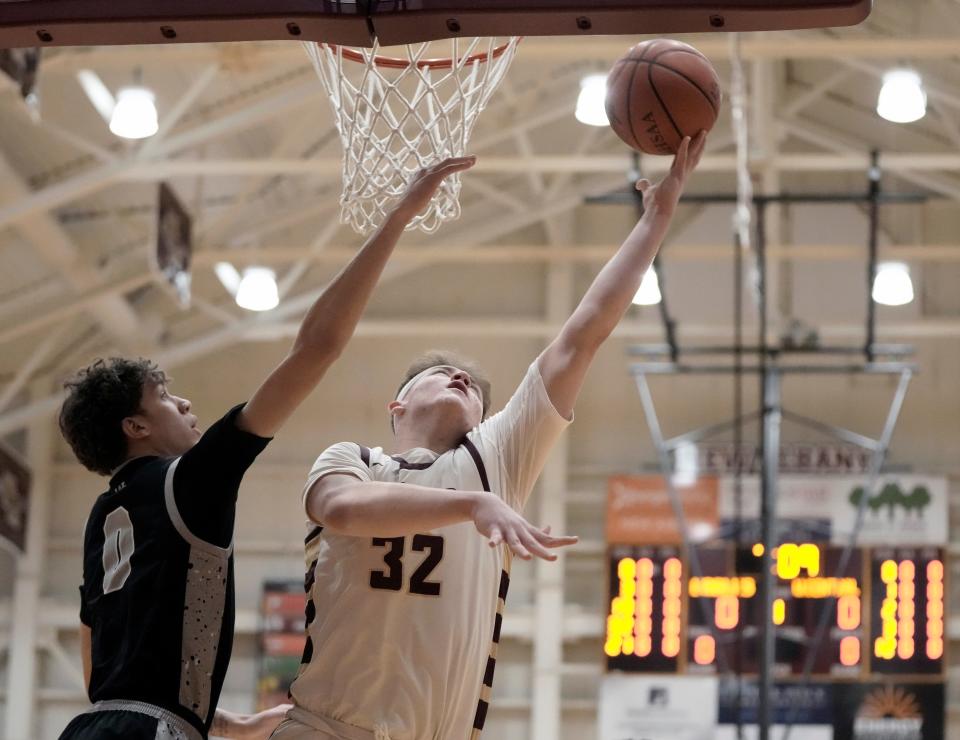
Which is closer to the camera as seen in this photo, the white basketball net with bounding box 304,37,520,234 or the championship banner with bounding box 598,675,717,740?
the white basketball net with bounding box 304,37,520,234

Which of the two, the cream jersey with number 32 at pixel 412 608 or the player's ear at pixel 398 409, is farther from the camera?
the player's ear at pixel 398 409

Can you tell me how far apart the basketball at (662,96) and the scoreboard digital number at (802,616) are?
32.9ft

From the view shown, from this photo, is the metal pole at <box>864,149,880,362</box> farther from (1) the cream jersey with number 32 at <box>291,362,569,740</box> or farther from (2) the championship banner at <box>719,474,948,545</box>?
(1) the cream jersey with number 32 at <box>291,362,569,740</box>

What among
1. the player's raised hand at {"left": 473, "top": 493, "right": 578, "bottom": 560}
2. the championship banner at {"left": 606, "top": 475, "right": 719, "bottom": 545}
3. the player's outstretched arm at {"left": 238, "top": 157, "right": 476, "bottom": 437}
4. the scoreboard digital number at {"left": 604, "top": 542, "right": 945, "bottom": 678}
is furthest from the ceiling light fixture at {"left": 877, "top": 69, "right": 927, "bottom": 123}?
the player's raised hand at {"left": 473, "top": 493, "right": 578, "bottom": 560}

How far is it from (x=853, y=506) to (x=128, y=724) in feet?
41.9

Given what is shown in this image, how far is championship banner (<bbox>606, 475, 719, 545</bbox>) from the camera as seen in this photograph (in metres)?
15.5

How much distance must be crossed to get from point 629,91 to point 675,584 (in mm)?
10624

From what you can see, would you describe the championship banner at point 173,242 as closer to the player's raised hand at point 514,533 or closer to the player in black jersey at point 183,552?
the player in black jersey at point 183,552

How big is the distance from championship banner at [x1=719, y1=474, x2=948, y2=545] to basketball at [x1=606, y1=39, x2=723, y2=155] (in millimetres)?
11052

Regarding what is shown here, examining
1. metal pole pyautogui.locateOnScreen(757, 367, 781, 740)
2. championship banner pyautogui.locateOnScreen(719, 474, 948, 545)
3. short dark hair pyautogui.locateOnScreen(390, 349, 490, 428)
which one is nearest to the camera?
short dark hair pyautogui.locateOnScreen(390, 349, 490, 428)

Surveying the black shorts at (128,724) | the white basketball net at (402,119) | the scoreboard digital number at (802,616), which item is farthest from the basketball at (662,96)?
the scoreboard digital number at (802,616)

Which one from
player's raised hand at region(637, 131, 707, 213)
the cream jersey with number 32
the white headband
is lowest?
the cream jersey with number 32

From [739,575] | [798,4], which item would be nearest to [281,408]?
[798,4]

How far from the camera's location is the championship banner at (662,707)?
14.9 meters
